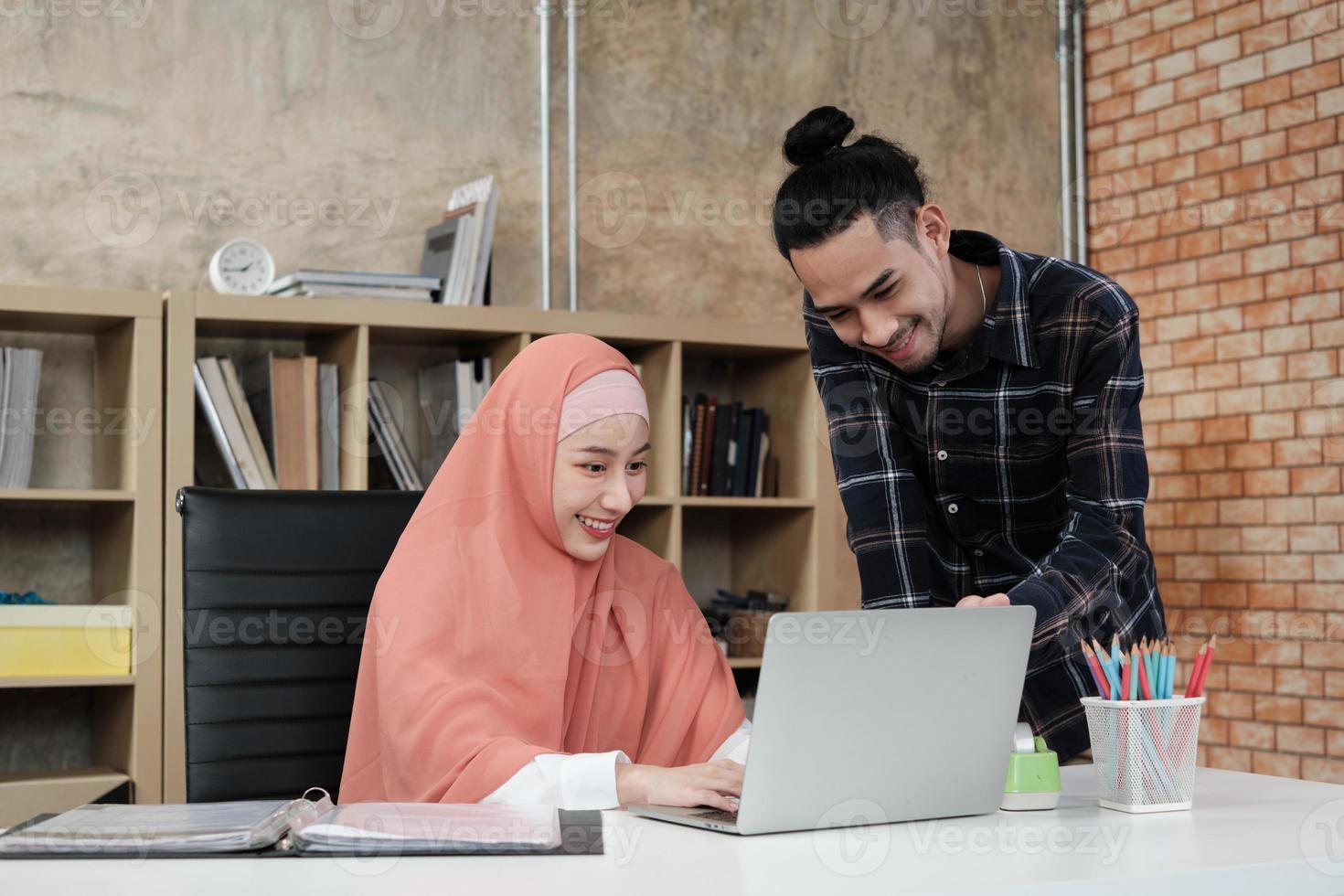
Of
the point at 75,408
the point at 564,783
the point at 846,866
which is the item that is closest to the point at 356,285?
the point at 75,408

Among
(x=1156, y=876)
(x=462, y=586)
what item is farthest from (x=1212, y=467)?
(x=1156, y=876)

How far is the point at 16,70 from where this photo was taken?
3.13m

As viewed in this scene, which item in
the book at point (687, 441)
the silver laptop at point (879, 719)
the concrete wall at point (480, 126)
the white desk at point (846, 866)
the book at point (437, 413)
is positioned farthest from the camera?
the book at point (687, 441)

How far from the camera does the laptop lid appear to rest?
1.16m

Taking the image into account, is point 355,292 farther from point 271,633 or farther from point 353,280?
point 271,633

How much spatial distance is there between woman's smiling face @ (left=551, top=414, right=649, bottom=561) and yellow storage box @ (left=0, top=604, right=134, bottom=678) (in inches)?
57.0

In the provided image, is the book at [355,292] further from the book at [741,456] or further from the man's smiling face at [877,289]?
the man's smiling face at [877,289]

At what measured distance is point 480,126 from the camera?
11.9 ft

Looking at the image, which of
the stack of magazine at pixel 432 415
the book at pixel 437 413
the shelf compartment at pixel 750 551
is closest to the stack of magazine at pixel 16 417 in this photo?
the stack of magazine at pixel 432 415

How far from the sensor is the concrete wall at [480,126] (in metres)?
3.18

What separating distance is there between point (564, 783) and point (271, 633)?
1.92ft

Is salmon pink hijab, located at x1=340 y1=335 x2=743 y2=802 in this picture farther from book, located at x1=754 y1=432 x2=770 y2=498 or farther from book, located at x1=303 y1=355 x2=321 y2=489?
book, located at x1=754 y1=432 x2=770 y2=498

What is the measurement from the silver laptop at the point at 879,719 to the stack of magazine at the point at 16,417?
2.06m

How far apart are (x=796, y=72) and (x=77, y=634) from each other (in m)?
2.47
